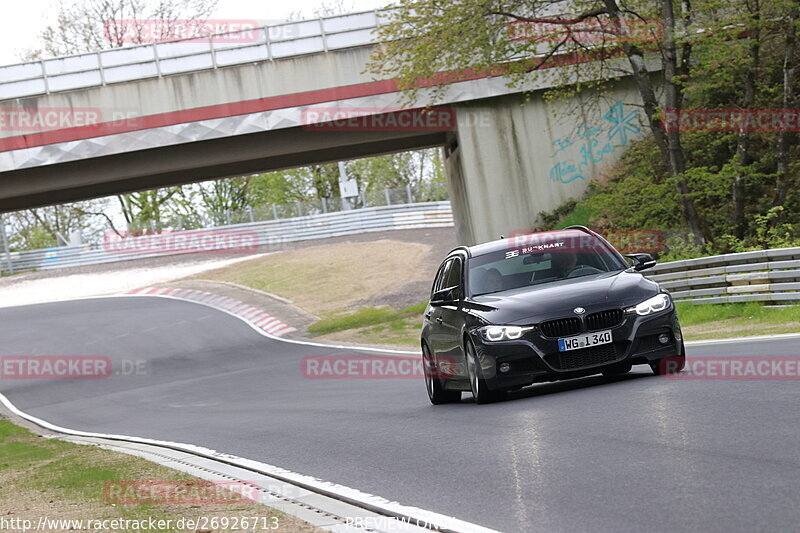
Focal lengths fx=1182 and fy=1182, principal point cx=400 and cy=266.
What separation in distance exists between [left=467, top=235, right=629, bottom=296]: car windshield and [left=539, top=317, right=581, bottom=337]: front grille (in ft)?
3.85

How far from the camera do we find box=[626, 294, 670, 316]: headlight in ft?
35.8

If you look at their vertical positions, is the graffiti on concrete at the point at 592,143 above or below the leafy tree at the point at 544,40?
below

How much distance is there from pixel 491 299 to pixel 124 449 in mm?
4683

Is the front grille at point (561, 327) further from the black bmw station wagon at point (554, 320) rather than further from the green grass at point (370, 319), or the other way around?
the green grass at point (370, 319)

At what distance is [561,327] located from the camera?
10.8m

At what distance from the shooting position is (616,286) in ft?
36.5

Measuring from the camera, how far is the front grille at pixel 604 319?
10781 mm

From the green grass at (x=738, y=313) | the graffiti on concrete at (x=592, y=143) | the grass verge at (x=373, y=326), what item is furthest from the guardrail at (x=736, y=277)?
the graffiti on concrete at (x=592, y=143)

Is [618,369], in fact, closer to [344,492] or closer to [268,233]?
[344,492]

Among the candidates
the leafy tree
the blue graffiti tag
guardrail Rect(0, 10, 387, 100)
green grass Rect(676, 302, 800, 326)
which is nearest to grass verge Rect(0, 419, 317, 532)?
green grass Rect(676, 302, 800, 326)

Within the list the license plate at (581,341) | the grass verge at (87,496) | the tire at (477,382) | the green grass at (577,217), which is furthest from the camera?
the green grass at (577,217)

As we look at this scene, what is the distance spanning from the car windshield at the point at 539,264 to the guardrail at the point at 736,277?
25.2ft

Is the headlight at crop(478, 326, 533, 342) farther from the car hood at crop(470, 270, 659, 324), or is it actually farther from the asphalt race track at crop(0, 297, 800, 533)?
the asphalt race track at crop(0, 297, 800, 533)

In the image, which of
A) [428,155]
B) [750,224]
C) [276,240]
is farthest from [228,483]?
[428,155]
